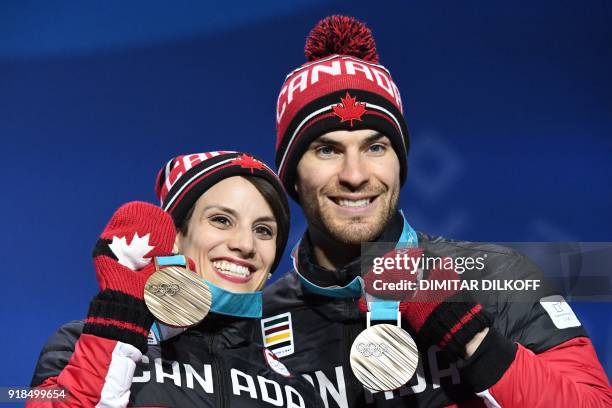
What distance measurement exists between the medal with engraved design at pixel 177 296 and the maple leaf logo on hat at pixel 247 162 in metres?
0.44

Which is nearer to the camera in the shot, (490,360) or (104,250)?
(104,250)

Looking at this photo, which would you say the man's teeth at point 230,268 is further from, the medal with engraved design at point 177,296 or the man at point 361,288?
the man at point 361,288

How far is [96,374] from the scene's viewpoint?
1823mm

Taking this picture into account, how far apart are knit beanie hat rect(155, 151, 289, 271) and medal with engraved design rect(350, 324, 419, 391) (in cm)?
47

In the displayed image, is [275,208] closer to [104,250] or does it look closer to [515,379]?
[104,250]

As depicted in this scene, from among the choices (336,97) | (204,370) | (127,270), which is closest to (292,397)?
(204,370)

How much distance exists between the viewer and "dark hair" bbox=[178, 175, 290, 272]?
2324mm

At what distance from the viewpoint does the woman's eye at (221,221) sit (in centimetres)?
227

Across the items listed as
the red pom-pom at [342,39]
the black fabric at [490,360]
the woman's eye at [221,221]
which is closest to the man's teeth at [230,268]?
the woman's eye at [221,221]

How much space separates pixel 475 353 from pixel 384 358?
0.22m

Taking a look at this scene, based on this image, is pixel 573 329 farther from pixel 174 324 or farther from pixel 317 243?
pixel 174 324

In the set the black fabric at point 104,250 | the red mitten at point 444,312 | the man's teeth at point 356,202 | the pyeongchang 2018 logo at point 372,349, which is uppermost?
the man's teeth at point 356,202

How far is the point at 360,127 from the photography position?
2.64 meters

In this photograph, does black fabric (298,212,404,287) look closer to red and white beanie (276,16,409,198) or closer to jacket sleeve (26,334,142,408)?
red and white beanie (276,16,409,198)
